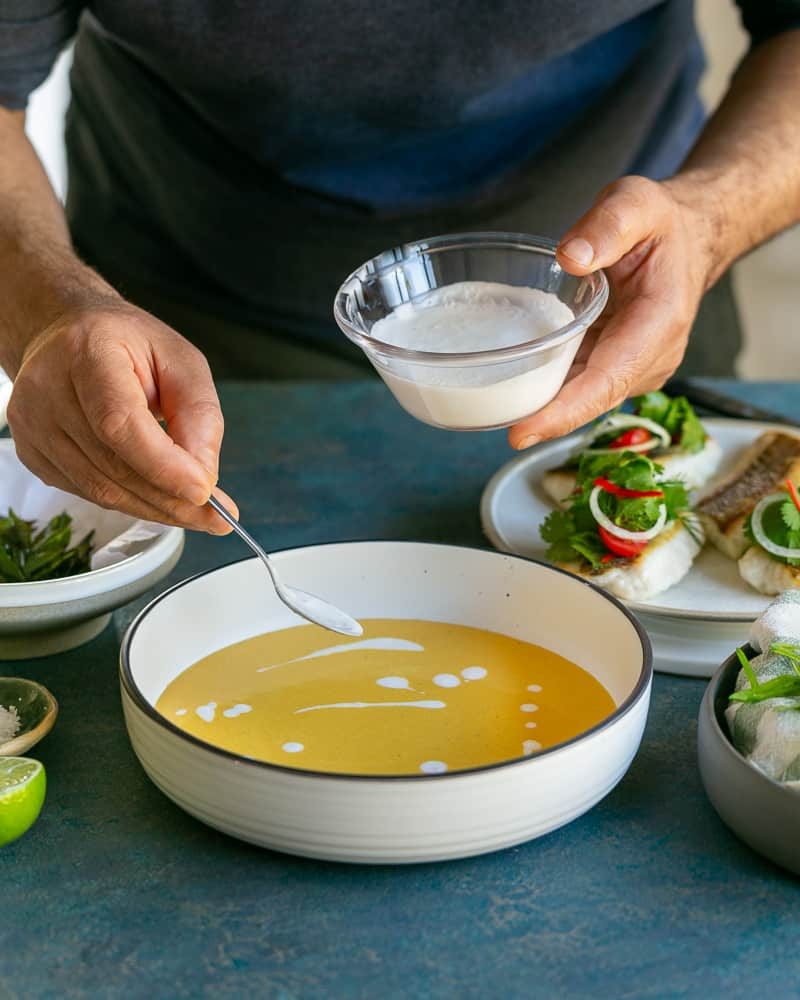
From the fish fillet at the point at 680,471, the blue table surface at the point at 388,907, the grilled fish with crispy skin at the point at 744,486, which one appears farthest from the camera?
the fish fillet at the point at 680,471

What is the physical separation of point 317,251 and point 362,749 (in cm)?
135

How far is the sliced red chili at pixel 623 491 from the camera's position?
5.16 ft

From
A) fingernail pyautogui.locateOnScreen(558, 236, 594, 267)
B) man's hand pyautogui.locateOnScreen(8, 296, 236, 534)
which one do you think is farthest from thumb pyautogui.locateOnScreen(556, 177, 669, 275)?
man's hand pyautogui.locateOnScreen(8, 296, 236, 534)

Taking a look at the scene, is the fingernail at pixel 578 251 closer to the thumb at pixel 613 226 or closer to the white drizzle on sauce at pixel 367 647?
the thumb at pixel 613 226

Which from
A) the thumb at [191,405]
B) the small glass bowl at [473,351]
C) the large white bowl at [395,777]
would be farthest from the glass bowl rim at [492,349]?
the large white bowl at [395,777]

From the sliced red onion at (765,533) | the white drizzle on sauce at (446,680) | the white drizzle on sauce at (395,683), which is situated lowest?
the white drizzle on sauce at (395,683)

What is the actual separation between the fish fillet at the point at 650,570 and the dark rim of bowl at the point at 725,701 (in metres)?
0.30

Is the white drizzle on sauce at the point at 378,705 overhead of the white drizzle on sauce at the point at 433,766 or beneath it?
beneath

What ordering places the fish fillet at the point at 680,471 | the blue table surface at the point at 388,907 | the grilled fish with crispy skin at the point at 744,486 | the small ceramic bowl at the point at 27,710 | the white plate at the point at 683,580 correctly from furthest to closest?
the fish fillet at the point at 680,471 < the grilled fish with crispy skin at the point at 744,486 < the white plate at the point at 683,580 < the small ceramic bowl at the point at 27,710 < the blue table surface at the point at 388,907

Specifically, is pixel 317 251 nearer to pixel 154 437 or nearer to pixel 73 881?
pixel 154 437

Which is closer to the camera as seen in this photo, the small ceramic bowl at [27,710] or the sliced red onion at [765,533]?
the small ceramic bowl at [27,710]

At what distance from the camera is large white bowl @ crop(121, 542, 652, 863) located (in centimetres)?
102

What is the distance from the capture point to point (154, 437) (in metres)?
1.22

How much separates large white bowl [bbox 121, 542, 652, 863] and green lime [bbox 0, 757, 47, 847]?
0.30ft
